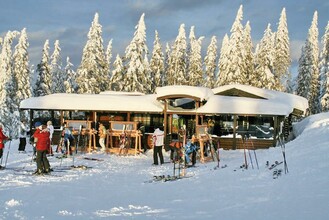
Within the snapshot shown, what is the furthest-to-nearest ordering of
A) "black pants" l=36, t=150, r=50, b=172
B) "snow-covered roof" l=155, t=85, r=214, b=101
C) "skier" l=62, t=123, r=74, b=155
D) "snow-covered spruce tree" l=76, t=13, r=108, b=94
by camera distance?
"snow-covered spruce tree" l=76, t=13, r=108, b=94
"snow-covered roof" l=155, t=85, r=214, b=101
"skier" l=62, t=123, r=74, b=155
"black pants" l=36, t=150, r=50, b=172

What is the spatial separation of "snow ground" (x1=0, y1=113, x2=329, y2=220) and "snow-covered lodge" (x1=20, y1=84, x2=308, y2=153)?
24.2 feet

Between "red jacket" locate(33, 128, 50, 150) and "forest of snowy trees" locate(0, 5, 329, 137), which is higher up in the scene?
"forest of snowy trees" locate(0, 5, 329, 137)

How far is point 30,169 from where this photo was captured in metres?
15.6

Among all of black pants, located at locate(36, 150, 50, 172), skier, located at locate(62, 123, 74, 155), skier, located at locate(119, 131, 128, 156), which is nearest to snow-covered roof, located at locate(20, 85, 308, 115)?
skier, located at locate(119, 131, 128, 156)

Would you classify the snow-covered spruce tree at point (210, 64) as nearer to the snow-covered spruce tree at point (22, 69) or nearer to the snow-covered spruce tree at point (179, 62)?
the snow-covered spruce tree at point (179, 62)

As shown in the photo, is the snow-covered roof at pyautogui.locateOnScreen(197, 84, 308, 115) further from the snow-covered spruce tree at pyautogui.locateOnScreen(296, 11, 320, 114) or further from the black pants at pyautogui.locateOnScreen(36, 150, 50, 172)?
the snow-covered spruce tree at pyautogui.locateOnScreen(296, 11, 320, 114)

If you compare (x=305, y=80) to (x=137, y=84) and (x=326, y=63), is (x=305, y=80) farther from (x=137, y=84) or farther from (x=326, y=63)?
(x=137, y=84)

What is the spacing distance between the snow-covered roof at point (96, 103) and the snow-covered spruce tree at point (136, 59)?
13.5 meters

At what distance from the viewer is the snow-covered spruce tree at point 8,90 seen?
40.3 m

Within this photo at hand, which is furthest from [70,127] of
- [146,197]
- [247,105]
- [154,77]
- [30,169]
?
[154,77]

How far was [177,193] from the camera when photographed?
1091 cm

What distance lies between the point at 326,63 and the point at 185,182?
1539 inches

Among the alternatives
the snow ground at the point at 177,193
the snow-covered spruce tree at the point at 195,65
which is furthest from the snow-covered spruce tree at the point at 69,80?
the snow ground at the point at 177,193

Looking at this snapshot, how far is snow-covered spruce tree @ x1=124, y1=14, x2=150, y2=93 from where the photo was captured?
39344 mm
